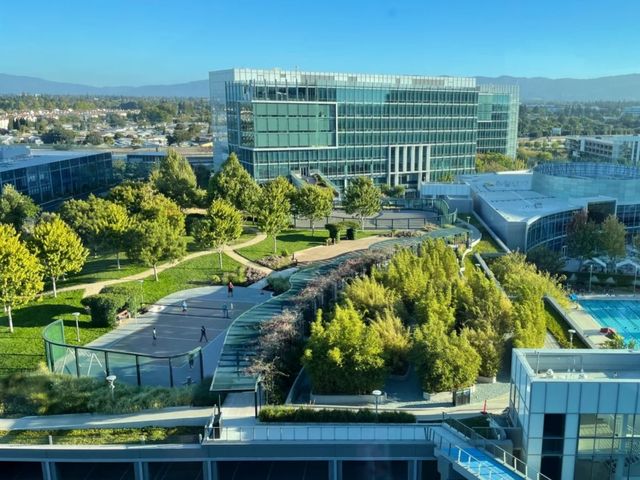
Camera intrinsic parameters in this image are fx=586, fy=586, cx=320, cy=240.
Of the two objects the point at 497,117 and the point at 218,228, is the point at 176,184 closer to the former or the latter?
the point at 218,228

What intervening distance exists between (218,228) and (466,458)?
26.2 meters

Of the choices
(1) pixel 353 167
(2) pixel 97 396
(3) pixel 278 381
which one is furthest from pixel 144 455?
(1) pixel 353 167

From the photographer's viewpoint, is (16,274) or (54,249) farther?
(54,249)

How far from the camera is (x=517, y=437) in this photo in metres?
18.5

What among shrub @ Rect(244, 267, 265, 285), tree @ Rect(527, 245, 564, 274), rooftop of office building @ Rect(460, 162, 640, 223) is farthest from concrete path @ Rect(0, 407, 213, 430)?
rooftop of office building @ Rect(460, 162, 640, 223)

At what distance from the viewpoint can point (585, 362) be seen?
19.2 metres

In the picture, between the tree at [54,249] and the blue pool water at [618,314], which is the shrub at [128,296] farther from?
the blue pool water at [618,314]

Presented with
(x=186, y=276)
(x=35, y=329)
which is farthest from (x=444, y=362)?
(x=186, y=276)

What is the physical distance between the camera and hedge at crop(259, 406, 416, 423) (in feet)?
65.1

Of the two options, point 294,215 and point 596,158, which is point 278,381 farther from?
point 596,158

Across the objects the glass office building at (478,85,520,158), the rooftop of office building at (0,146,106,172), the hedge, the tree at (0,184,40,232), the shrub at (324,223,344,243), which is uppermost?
the glass office building at (478,85,520,158)

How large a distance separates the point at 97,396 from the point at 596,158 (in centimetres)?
13005

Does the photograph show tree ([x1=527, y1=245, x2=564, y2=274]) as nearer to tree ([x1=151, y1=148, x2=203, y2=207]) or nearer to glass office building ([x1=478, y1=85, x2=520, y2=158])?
tree ([x1=151, y1=148, x2=203, y2=207])

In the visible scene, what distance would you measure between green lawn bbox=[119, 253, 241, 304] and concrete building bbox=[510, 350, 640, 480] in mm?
23356
